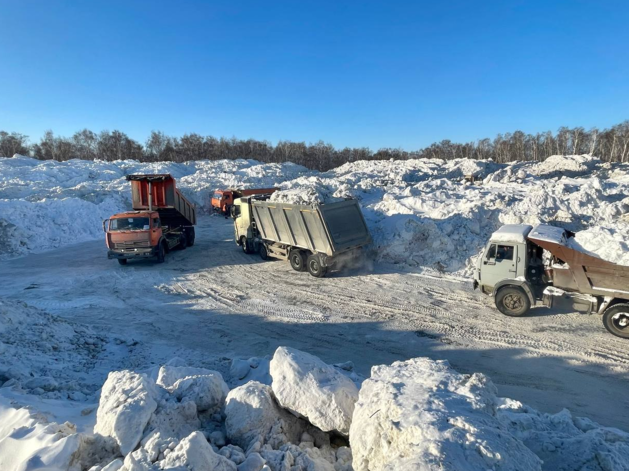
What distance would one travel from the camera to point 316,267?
1245cm

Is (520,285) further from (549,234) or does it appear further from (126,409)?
(126,409)

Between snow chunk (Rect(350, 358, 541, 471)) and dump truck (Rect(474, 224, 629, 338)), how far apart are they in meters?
5.68

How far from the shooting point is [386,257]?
13703mm

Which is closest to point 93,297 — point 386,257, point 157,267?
point 157,267

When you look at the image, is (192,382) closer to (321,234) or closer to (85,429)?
(85,429)

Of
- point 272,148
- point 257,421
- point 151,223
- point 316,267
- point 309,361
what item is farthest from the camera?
point 272,148

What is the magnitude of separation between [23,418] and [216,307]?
653 cm

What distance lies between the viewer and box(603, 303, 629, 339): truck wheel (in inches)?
302

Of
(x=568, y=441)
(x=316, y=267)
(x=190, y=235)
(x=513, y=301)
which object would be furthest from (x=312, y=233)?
(x=568, y=441)

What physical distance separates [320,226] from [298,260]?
186cm

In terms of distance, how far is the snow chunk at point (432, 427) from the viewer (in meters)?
2.78

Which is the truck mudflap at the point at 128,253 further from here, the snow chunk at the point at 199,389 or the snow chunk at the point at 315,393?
the snow chunk at the point at 315,393

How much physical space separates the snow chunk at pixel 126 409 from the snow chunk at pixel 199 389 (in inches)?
12.6

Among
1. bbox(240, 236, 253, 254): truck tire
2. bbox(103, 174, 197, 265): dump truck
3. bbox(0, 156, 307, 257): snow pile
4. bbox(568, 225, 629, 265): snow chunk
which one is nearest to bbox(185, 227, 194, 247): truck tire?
bbox(103, 174, 197, 265): dump truck
